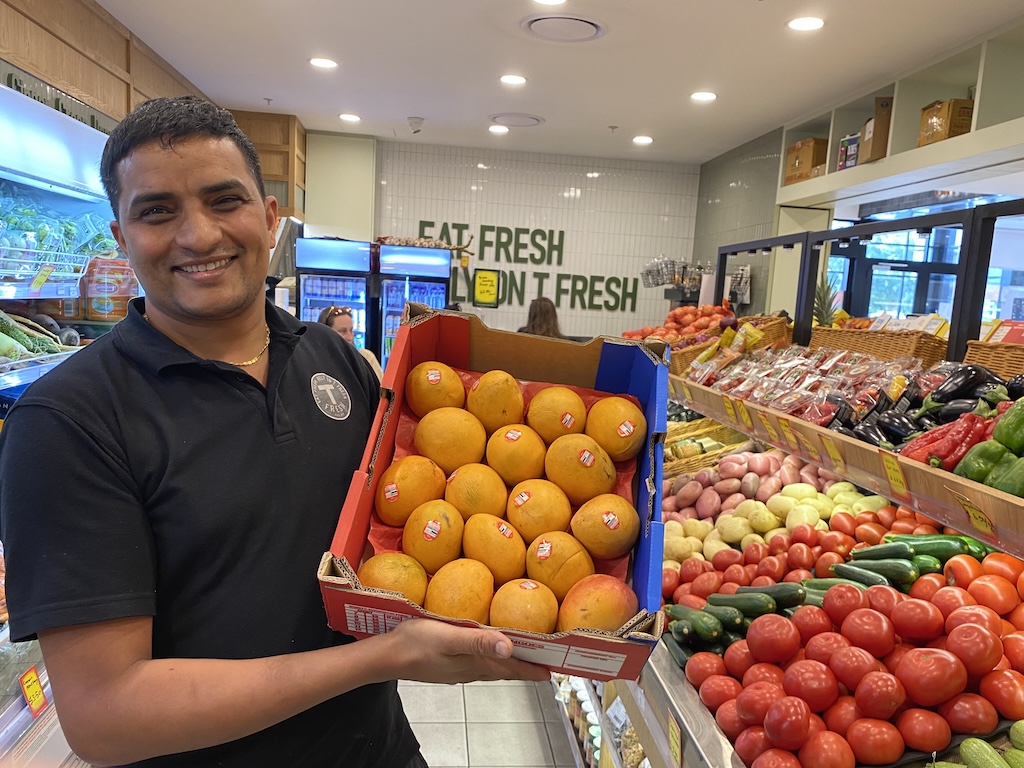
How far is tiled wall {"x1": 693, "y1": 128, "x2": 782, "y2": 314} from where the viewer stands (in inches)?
261

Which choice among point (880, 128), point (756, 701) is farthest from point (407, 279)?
point (756, 701)

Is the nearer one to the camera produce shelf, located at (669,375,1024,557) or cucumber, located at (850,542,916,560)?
produce shelf, located at (669,375,1024,557)

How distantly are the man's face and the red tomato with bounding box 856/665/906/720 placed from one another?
145cm

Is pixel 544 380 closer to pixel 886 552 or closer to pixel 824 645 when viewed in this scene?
pixel 824 645

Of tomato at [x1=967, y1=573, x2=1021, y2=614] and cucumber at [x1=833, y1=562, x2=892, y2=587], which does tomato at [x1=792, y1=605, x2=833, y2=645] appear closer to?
cucumber at [x1=833, y1=562, x2=892, y2=587]

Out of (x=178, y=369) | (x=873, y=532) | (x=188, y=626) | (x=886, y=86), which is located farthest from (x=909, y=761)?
(x=886, y=86)

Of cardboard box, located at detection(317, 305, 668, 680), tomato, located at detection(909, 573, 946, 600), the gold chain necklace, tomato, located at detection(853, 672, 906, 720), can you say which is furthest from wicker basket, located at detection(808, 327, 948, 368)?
the gold chain necklace

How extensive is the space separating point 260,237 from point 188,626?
1.96 ft

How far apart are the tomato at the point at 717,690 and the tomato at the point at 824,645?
19cm

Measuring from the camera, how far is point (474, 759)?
2.83 metres

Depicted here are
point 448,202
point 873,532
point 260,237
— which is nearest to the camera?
point 260,237

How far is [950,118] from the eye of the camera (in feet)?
14.2

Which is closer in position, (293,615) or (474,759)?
(293,615)

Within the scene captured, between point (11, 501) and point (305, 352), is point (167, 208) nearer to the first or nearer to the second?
point (305, 352)
